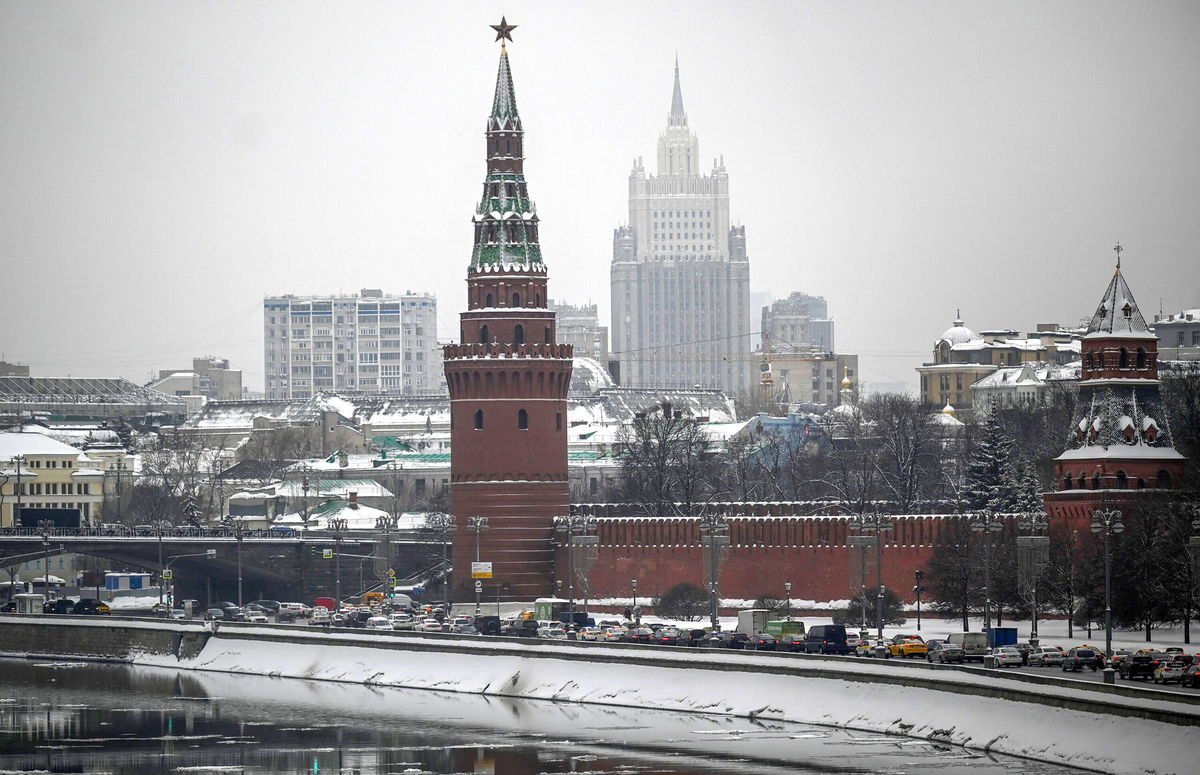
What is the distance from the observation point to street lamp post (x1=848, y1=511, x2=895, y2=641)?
10331 cm

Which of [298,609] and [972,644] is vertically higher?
[298,609]

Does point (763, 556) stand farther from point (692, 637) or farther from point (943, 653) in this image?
point (943, 653)

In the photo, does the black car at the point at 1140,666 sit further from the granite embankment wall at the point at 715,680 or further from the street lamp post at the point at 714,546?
the street lamp post at the point at 714,546

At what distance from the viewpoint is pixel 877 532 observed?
109 metres

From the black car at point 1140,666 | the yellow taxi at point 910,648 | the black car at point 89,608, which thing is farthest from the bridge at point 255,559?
the black car at point 1140,666

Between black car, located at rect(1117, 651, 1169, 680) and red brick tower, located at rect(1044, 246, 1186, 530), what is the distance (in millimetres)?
29252

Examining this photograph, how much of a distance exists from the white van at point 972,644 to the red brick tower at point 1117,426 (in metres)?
18.5

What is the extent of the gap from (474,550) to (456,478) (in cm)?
326

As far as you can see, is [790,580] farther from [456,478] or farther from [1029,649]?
[1029,649]

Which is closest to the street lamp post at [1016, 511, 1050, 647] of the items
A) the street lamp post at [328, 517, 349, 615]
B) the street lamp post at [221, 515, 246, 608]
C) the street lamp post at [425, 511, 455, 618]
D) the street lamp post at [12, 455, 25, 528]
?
the street lamp post at [425, 511, 455, 618]

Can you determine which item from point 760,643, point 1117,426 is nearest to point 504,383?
point 1117,426

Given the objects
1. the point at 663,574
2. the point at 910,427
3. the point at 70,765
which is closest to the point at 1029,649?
the point at 70,765

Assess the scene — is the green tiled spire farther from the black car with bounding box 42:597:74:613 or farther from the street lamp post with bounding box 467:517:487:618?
the black car with bounding box 42:597:74:613

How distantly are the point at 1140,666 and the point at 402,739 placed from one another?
21.3 m
